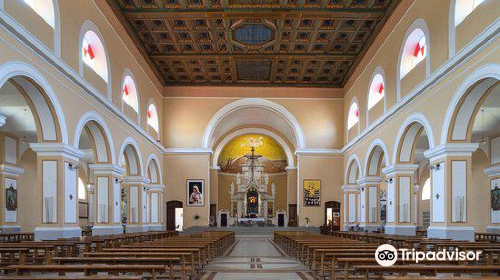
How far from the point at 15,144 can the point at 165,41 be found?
839cm

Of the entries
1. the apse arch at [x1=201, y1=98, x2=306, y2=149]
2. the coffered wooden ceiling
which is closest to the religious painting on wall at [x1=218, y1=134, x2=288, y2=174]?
the apse arch at [x1=201, y1=98, x2=306, y2=149]

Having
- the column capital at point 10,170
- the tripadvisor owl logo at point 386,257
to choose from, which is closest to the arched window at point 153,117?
the column capital at point 10,170

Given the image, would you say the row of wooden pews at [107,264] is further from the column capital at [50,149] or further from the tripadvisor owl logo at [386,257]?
the tripadvisor owl logo at [386,257]

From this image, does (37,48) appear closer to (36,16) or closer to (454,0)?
(36,16)

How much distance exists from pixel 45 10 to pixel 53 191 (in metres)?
5.05

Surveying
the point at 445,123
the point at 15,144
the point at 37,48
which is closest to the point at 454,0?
the point at 445,123

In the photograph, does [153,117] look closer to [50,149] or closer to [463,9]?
[50,149]

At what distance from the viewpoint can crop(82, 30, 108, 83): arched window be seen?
60.9 ft

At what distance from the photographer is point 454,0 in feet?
47.8

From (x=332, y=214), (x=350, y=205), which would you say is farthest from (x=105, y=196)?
(x=332, y=214)

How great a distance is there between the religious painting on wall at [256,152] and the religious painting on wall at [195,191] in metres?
10.6

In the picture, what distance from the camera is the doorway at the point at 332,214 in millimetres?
32906

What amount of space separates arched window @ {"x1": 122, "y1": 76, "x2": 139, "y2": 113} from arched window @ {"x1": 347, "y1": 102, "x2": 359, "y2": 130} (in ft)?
39.0

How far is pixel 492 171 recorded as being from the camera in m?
23.5
